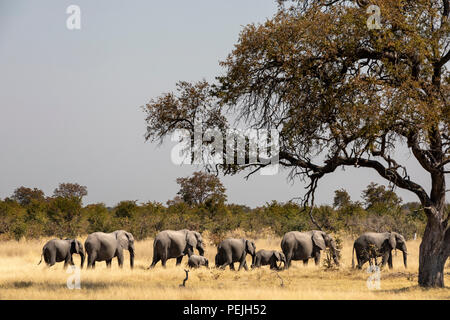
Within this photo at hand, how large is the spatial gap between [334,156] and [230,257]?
27.9ft

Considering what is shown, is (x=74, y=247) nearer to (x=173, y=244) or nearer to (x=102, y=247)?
(x=102, y=247)

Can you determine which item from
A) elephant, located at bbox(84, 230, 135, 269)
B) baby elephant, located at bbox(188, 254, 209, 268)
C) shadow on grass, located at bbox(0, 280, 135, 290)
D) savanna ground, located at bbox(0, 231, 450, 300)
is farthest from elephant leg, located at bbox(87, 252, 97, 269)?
shadow on grass, located at bbox(0, 280, 135, 290)

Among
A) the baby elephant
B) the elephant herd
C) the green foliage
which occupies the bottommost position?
the baby elephant

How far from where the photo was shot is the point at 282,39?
49.8 feet

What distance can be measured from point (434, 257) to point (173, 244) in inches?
440

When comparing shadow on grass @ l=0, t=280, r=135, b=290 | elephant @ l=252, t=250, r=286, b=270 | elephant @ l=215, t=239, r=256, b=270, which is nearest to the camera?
shadow on grass @ l=0, t=280, r=135, b=290

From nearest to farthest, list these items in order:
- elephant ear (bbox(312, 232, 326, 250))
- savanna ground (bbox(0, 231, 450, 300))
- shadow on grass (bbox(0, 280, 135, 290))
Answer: savanna ground (bbox(0, 231, 450, 300))
shadow on grass (bbox(0, 280, 135, 290))
elephant ear (bbox(312, 232, 326, 250))

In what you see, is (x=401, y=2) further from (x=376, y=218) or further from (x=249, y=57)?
(x=376, y=218)

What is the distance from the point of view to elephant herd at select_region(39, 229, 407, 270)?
74.7 feet

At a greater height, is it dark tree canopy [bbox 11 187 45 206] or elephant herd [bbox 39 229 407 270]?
dark tree canopy [bbox 11 187 45 206]

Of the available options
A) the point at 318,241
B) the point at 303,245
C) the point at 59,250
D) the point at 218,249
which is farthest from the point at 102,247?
the point at 318,241

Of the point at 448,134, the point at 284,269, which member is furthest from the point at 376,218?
the point at 448,134

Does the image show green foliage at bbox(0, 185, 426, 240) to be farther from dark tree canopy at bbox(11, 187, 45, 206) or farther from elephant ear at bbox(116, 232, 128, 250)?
dark tree canopy at bbox(11, 187, 45, 206)

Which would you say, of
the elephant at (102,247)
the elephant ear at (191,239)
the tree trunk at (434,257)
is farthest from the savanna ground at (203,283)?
the elephant ear at (191,239)
